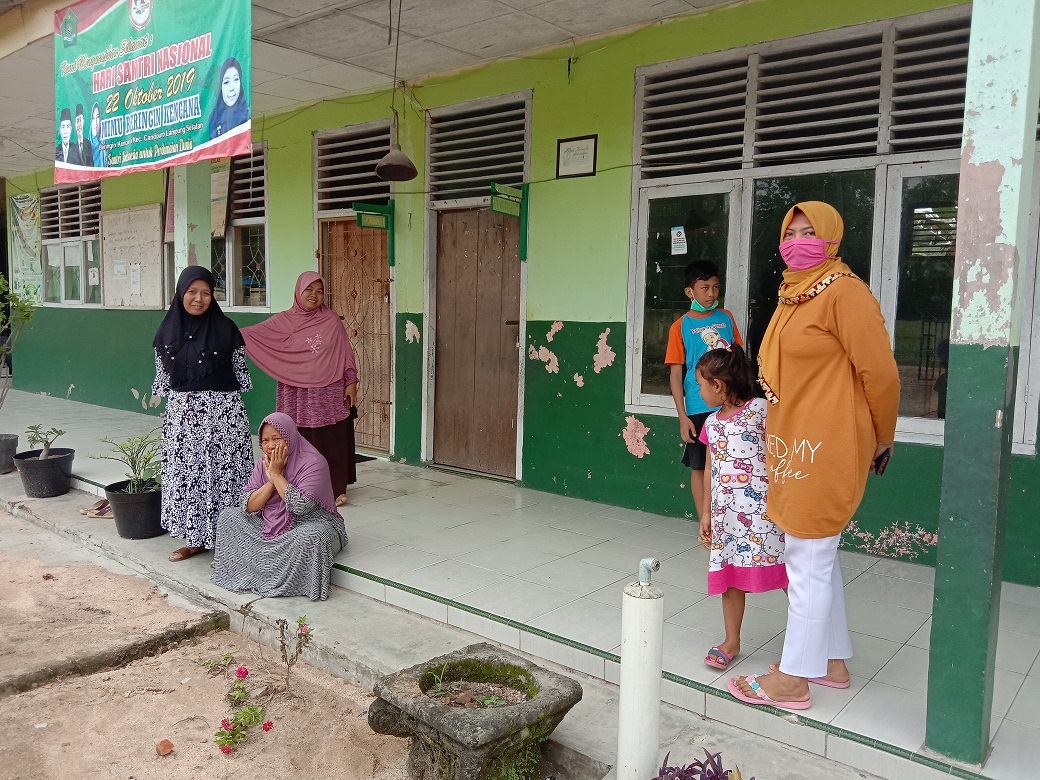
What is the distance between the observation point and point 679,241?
209 inches

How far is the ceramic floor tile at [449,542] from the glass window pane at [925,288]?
2.59 m

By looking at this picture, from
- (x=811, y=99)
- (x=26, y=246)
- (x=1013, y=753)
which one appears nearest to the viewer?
(x=1013, y=753)

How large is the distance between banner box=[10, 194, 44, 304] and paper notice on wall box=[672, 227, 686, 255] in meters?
10.3

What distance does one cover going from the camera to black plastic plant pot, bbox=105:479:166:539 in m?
5.11

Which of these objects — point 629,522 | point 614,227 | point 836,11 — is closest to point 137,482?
point 629,522

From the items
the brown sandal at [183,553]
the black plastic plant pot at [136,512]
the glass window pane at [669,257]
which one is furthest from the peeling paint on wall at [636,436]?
the black plastic plant pot at [136,512]

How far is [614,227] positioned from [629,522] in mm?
2042

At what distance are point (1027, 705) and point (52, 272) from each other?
12761 millimetres

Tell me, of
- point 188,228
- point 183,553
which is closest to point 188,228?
point 188,228

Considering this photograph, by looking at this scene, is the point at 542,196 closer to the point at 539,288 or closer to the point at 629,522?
the point at 539,288

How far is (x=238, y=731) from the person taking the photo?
3027mm

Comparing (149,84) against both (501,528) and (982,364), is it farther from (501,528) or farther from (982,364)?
(982,364)

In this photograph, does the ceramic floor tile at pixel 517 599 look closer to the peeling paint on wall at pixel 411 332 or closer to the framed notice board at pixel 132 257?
the peeling paint on wall at pixel 411 332

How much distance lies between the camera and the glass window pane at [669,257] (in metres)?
5.18
